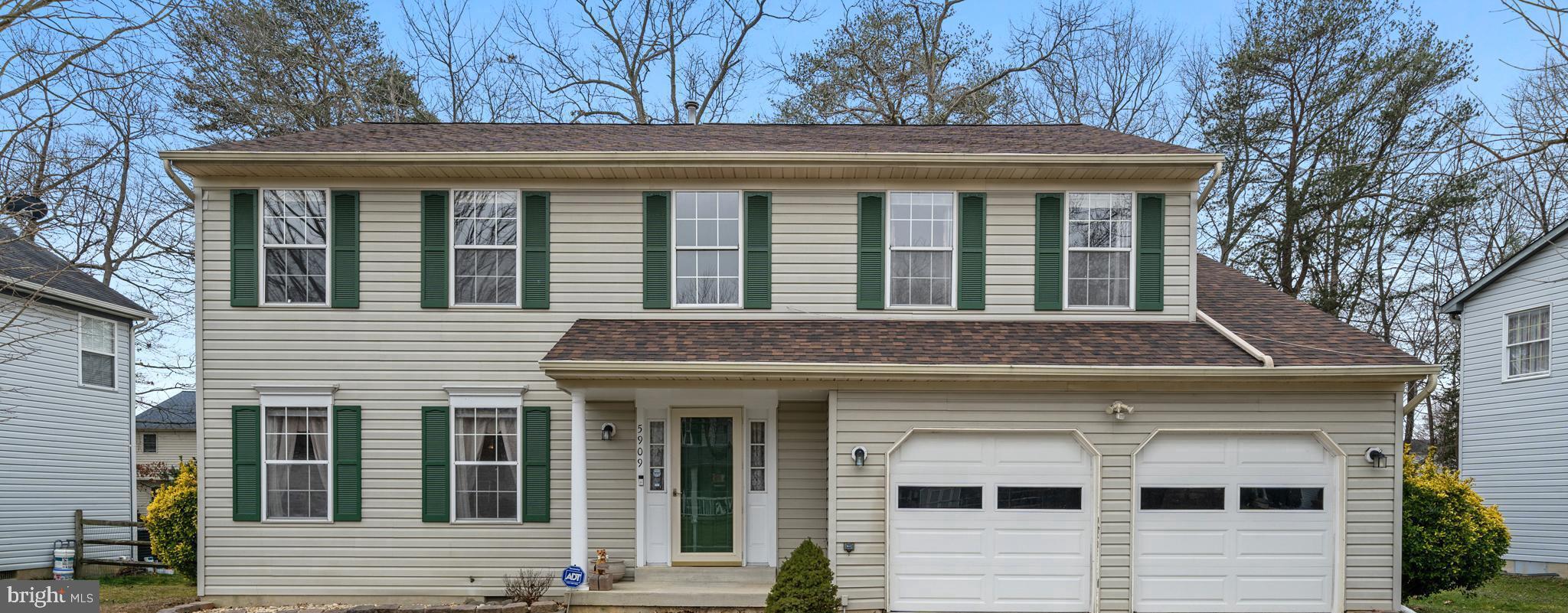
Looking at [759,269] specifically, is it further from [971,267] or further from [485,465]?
[485,465]

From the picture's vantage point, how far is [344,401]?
32.6ft

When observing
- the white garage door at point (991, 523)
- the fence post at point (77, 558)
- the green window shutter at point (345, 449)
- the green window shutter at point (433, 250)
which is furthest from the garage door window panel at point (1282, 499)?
the fence post at point (77, 558)

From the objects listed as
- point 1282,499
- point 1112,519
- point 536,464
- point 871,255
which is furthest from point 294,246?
point 1282,499

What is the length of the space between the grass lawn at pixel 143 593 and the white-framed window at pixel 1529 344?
19.5 m

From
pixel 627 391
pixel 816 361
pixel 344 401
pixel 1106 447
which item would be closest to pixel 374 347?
pixel 344 401

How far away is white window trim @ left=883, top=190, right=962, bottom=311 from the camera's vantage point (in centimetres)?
1019

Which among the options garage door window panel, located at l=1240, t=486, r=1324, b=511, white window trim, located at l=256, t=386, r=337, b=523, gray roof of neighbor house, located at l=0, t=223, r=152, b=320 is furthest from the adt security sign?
gray roof of neighbor house, located at l=0, t=223, r=152, b=320

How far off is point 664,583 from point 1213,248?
634 inches

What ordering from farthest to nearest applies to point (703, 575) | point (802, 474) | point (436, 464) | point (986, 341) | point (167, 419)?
point (167, 419) < point (802, 474) < point (436, 464) < point (703, 575) < point (986, 341)

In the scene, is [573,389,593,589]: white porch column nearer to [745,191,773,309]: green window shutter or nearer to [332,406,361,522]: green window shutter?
[745,191,773,309]: green window shutter

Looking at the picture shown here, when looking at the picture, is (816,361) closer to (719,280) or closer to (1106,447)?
(719,280)

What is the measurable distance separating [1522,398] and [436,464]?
1683cm

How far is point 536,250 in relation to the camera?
10.1 metres

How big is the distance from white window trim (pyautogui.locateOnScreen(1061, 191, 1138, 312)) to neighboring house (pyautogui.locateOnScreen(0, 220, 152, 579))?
1400cm
